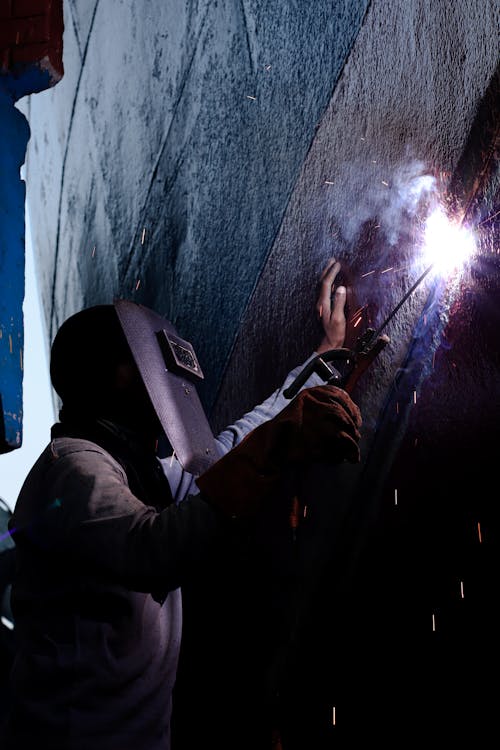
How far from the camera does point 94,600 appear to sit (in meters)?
1.65

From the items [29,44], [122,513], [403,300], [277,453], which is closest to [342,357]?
[403,300]

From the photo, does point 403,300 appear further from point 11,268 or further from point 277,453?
point 11,268

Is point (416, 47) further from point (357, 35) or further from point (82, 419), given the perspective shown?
point (82, 419)

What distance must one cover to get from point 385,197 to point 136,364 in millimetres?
889

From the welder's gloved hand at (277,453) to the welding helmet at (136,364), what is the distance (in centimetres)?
47

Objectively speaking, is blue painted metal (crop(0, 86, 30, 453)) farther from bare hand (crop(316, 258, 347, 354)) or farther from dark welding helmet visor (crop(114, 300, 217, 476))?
bare hand (crop(316, 258, 347, 354))

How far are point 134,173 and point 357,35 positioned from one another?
2.29 metres

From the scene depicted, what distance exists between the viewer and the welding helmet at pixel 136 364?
192 cm

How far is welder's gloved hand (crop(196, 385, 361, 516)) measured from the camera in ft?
4.47

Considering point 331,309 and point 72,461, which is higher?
point 331,309

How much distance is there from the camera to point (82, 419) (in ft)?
6.43

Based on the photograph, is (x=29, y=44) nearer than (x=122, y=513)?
No

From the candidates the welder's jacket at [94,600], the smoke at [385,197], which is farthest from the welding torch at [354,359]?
the welder's jacket at [94,600]

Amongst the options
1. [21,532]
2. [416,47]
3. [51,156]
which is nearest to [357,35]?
[416,47]
